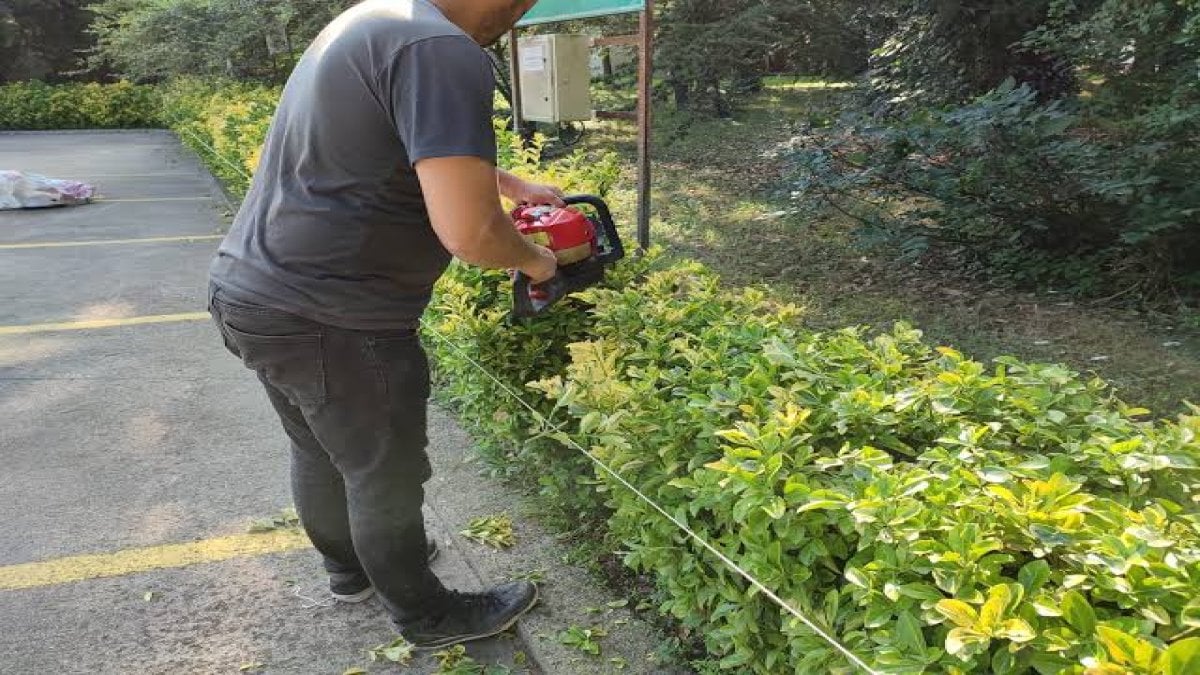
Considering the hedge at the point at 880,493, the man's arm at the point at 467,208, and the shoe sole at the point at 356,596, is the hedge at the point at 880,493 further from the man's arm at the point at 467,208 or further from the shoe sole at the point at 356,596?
the shoe sole at the point at 356,596

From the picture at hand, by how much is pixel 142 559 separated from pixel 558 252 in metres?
1.91

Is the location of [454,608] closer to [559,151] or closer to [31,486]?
[31,486]

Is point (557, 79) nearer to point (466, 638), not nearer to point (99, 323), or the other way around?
point (99, 323)

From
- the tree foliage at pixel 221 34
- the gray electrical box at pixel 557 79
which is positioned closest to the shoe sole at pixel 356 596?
the gray electrical box at pixel 557 79

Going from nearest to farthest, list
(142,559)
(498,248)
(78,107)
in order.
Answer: (498,248) < (142,559) < (78,107)

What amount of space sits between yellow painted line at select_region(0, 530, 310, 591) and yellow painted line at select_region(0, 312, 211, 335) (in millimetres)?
2990

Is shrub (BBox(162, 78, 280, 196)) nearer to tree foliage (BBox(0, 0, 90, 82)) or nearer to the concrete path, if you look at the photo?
the concrete path

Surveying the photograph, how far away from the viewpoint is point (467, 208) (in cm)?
182

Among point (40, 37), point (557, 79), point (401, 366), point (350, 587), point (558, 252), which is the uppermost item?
point (40, 37)

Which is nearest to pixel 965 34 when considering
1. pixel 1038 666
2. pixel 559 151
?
pixel 559 151

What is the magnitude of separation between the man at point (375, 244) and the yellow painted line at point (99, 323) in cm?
393

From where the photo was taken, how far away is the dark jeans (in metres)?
2.12

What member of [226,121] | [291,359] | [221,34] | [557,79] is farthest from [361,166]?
[221,34]

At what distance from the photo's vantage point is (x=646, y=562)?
2.14 meters
